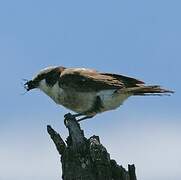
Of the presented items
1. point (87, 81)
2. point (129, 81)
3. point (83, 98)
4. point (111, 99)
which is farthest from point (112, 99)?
point (87, 81)

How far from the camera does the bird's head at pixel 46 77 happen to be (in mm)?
15234

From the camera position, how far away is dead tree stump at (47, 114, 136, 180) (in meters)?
10.6

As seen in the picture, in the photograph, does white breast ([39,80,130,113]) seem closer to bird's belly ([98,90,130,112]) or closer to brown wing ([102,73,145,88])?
bird's belly ([98,90,130,112])

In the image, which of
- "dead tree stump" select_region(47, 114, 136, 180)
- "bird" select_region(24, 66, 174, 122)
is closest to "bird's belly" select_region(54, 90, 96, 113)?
"bird" select_region(24, 66, 174, 122)

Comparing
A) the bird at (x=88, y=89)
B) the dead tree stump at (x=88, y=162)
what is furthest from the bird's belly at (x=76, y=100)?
the dead tree stump at (x=88, y=162)

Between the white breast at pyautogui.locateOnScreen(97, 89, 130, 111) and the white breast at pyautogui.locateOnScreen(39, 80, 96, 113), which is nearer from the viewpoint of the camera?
the white breast at pyautogui.locateOnScreen(97, 89, 130, 111)

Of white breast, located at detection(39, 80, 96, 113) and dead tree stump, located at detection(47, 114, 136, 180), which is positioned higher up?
→ white breast, located at detection(39, 80, 96, 113)

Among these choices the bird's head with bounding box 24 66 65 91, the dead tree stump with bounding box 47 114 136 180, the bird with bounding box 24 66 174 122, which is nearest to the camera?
the dead tree stump with bounding box 47 114 136 180

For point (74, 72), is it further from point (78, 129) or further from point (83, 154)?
point (83, 154)

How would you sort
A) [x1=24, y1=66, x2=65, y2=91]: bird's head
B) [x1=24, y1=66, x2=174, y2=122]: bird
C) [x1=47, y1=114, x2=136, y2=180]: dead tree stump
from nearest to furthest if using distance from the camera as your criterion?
[x1=47, y1=114, x2=136, y2=180]: dead tree stump, [x1=24, y1=66, x2=174, y2=122]: bird, [x1=24, y1=66, x2=65, y2=91]: bird's head

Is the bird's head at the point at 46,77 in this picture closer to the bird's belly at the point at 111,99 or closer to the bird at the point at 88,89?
the bird at the point at 88,89

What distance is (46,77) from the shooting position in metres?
15.2

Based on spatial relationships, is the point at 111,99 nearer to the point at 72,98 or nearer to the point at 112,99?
the point at 112,99

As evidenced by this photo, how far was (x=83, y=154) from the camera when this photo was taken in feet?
36.3
